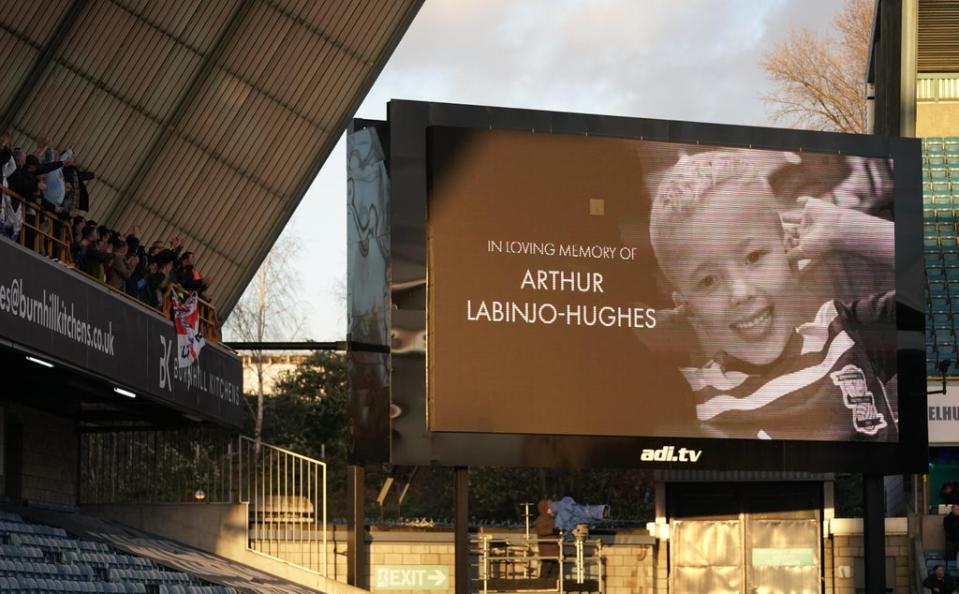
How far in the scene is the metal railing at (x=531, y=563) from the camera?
25.5 meters

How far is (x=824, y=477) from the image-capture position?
88.0ft

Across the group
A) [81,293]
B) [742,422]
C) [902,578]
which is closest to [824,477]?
[902,578]

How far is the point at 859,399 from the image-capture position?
2389cm

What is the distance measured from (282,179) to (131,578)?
11.1 metres

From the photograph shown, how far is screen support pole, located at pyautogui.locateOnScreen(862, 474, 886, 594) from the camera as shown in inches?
952

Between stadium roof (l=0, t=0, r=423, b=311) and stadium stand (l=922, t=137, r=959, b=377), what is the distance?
10151mm

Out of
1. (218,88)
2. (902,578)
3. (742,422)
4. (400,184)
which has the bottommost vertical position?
(902,578)

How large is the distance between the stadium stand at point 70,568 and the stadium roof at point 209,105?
27.5 feet

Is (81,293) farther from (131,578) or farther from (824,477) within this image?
(824,477)

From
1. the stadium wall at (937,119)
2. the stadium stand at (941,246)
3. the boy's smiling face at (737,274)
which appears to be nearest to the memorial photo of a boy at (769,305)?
the boy's smiling face at (737,274)

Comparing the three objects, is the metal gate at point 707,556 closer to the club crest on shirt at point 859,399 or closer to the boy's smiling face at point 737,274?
the club crest on shirt at point 859,399

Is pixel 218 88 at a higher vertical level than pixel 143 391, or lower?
higher

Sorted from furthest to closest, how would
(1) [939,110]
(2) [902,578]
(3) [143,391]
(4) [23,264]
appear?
(1) [939,110] < (2) [902,578] < (3) [143,391] < (4) [23,264]

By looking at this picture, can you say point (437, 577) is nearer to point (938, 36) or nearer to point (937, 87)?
point (937, 87)
